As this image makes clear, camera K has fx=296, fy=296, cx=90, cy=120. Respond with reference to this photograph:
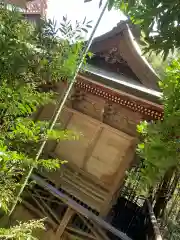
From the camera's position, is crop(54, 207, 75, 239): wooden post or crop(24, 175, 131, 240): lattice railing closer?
crop(24, 175, 131, 240): lattice railing

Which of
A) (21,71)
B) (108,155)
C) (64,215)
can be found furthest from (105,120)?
(21,71)

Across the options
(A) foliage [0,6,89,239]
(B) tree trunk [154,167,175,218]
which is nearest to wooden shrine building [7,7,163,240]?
(B) tree trunk [154,167,175,218]

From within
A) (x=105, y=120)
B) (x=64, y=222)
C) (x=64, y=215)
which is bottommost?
(x=64, y=222)

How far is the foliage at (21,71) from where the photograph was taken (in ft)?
7.96

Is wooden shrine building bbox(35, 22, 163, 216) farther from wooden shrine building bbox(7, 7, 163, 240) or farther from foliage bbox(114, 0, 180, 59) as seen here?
foliage bbox(114, 0, 180, 59)

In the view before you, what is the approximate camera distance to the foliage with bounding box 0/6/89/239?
2426 mm

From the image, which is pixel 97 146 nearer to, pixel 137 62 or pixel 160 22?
pixel 137 62

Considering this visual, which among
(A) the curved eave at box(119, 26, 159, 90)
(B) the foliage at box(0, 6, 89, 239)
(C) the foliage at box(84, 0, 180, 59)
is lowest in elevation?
(B) the foliage at box(0, 6, 89, 239)

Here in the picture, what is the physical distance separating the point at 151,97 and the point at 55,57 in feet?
10.8

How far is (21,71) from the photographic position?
8.14 ft

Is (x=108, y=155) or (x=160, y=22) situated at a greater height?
(x=160, y=22)

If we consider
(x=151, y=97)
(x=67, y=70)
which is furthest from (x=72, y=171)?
(x=67, y=70)

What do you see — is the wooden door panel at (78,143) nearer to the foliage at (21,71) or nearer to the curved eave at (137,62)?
the curved eave at (137,62)

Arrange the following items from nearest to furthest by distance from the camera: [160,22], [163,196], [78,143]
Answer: [160,22] → [163,196] → [78,143]
